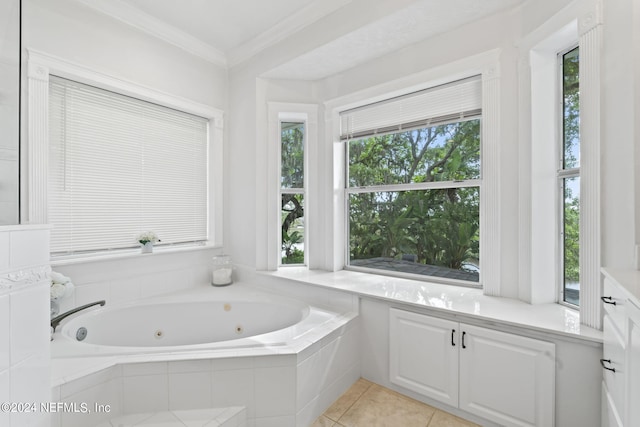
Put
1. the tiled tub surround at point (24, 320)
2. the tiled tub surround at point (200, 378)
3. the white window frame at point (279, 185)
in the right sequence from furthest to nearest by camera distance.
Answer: the white window frame at point (279, 185), the tiled tub surround at point (200, 378), the tiled tub surround at point (24, 320)

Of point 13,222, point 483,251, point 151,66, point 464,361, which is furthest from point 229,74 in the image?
point 464,361

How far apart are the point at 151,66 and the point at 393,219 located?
242cm

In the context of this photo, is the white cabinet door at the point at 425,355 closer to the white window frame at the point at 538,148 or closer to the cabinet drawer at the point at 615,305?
the white window frame at the point at 538,148

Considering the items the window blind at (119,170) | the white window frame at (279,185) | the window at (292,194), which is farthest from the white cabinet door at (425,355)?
the window blind at (119,170)

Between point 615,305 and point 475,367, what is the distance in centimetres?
79

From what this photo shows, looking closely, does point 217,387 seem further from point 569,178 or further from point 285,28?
point 285,28

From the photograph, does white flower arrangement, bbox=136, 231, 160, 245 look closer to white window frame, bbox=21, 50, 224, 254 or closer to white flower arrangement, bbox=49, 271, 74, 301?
white window frame, bbox=21, 50, 224, 254

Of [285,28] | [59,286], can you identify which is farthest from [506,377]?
[285,28]

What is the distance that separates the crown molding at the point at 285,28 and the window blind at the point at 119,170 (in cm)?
74

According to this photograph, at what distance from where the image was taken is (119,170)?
2266mm

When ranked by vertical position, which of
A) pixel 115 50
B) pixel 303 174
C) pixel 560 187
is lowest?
pixel 560 187

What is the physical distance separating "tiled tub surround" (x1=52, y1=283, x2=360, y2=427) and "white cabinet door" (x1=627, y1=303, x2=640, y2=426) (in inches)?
49.2

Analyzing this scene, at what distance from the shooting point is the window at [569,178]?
1707 millimetres

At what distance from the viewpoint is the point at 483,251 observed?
2031mm
